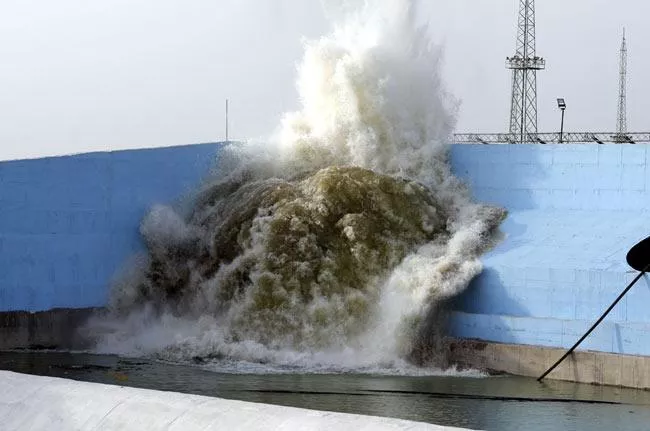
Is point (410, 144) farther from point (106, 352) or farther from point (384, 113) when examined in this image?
point (106, 352)

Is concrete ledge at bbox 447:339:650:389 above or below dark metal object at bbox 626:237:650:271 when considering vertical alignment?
below

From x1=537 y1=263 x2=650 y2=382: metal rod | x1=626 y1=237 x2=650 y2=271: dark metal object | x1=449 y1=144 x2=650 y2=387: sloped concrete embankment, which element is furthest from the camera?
x1=626 y1=237 x2=650 y2=271: dark metal object

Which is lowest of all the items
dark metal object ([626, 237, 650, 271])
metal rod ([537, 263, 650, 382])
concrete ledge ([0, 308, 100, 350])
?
concrete ledge ([0, 308, 100, 350])

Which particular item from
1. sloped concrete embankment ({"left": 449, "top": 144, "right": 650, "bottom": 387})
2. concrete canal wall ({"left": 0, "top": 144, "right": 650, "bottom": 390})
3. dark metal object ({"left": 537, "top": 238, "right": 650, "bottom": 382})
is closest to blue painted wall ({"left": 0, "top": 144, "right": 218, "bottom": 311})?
concrete canal wall ({"left": 0, "top": 144, "right": 650, "bottom": 390})

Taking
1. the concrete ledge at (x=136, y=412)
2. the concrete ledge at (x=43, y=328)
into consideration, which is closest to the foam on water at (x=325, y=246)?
the concrete ledge at (x=43, y=328)

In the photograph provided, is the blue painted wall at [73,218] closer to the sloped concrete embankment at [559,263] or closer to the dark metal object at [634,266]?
the sloped concrete embankment at [559,263]

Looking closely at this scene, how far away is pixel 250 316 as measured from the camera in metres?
18.7

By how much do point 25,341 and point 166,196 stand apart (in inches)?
148

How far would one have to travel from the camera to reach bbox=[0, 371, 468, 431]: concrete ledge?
7375mm

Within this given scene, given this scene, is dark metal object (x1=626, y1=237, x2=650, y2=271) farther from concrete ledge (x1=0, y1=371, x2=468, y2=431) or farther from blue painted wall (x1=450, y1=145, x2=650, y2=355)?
concrete ledge (x1=0, y1=371, x2=468, y2=431)

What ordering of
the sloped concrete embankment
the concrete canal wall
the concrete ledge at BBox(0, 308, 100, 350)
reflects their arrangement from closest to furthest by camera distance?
the sloped concrete embankment < the concrete canal wall < the concrete ledge at BBox(0, 308, 100, 350)

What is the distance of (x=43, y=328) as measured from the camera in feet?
62.7

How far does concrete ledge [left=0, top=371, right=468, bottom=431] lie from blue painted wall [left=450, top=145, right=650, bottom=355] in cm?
907

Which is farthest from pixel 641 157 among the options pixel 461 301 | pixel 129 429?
pixel 129 429
